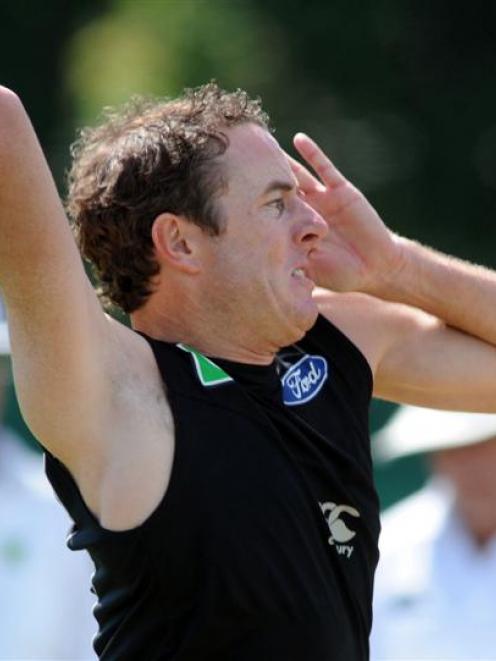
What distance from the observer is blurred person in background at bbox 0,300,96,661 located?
12.8ft

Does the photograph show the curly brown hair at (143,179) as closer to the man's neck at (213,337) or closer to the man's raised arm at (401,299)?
the man's neck at (213,337)

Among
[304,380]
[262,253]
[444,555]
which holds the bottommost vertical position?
[444,555]

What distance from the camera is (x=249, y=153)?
10.2ft

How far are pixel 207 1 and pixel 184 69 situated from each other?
0.29 metres

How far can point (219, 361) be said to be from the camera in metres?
3.05

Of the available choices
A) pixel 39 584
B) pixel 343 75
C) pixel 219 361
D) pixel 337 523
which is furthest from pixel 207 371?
pixel 343 75

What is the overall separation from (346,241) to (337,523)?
0.65 metres

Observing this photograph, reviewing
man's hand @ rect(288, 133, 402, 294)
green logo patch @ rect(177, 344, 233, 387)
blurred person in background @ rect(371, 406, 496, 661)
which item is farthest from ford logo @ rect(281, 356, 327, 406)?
blurred person in background @ rect(371, 406, 496, 661)

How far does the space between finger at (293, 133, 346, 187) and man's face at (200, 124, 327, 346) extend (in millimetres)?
238

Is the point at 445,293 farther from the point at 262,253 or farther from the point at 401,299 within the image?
the point at 262,253

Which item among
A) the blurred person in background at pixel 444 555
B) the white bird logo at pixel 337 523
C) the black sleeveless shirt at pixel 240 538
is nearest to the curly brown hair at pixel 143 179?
the black sleeveless shirt at pixel 240 538

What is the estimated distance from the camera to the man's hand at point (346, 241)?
339 centimetres

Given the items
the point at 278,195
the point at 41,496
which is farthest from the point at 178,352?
the point at 41,496

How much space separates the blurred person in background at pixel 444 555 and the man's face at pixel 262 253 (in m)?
1.02
